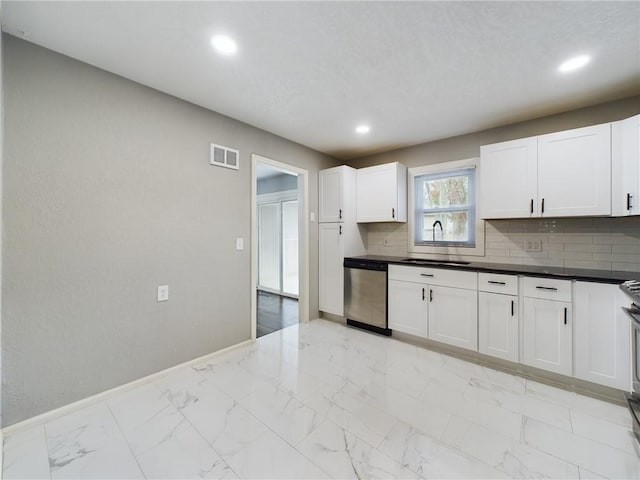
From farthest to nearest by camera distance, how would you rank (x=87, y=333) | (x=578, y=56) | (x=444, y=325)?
(x=444, y=325) < (x=87, y=333) < (x=578, y=56)

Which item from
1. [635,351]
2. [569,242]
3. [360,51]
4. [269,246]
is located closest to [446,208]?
[569,242]

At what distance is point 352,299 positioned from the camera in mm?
3557

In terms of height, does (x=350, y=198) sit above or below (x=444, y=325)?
above

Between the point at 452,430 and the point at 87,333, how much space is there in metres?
2.65

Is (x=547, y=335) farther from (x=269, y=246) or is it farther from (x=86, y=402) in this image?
(x=269, y=246)

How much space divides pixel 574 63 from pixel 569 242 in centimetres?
163

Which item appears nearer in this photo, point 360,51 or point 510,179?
point 360,51

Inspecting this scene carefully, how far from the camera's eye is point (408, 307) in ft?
10.1

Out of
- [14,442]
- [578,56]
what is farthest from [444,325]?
[14,442]

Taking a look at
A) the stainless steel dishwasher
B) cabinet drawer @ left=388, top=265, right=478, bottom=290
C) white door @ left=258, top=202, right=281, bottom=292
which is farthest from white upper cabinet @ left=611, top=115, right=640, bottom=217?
white door @ left=258, top=202, right=281, bottom=292

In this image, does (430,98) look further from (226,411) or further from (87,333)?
(87,333)

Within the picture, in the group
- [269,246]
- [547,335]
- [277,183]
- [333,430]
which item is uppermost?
[277,183]

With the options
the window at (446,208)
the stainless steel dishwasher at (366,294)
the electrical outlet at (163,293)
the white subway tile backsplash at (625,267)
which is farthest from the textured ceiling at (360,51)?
the stainless steel dishwasher at (366,294)

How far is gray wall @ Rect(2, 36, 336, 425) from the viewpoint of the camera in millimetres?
1667
